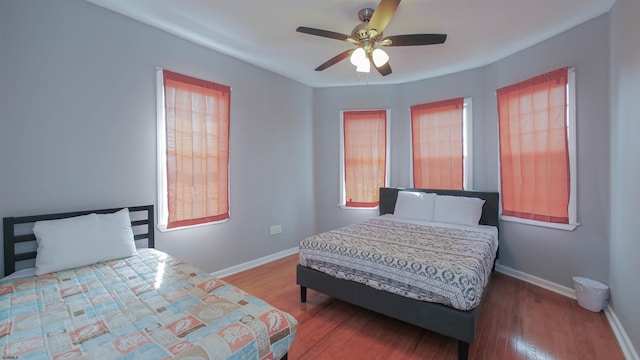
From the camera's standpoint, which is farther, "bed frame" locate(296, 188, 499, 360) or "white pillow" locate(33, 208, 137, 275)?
"white pillow" locate(33, 208, 137, 275)

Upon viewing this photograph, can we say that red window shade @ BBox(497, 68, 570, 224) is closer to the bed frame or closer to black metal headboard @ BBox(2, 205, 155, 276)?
the bed frame

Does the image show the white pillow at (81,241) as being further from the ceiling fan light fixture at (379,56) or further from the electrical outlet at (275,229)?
the ceiling fan light fixture at (379,56)

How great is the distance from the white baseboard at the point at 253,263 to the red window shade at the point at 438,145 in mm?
2258

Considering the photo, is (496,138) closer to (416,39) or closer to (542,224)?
(542,224)

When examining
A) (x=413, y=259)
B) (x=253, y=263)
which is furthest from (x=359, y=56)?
(x=253, y=263)

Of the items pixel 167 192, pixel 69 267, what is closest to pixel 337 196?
pixel 167 192

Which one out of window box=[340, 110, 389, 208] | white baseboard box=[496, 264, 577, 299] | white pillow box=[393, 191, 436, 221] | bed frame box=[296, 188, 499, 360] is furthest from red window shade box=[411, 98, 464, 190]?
bed frame box=[296, 188, 499, 360]

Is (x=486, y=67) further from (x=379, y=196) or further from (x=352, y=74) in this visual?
(x=379, y=196)

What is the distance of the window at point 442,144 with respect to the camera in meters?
3.56

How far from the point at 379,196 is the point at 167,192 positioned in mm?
2939

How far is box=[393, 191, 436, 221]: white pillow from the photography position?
11.2 ft

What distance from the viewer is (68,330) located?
1166 mm

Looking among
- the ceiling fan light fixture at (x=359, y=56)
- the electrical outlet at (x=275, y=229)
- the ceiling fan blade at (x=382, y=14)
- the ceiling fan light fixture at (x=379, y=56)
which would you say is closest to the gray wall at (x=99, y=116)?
the electrical outlet at (x=275, y=229)

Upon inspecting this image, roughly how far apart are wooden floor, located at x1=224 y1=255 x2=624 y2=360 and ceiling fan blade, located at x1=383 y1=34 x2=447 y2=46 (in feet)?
7.64
